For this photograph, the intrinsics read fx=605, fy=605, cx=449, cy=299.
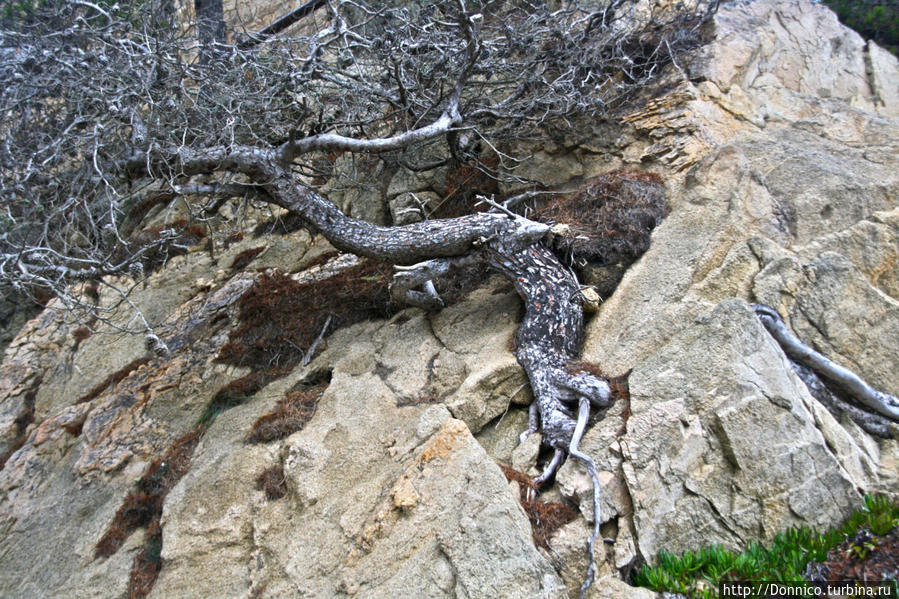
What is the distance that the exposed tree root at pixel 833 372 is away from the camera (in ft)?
16.3

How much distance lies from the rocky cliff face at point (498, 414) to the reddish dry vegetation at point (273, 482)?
0.03m

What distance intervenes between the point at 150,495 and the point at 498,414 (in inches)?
146

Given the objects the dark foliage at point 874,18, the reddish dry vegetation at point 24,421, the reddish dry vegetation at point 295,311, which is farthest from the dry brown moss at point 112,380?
the dark foliage at point 874,18

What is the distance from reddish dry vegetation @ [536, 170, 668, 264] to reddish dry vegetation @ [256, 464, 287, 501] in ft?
12.1

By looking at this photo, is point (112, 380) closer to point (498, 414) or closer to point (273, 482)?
point (273, 482)

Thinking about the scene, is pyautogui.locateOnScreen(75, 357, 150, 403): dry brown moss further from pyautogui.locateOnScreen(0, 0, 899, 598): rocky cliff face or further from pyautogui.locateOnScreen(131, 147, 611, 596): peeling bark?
pyautogui.locateOnScreen(131, 147, 611, 596): peeling bark

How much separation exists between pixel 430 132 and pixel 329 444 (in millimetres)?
3562

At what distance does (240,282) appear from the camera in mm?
8422

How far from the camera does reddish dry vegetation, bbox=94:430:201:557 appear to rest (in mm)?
5902

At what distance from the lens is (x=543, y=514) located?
180 inches

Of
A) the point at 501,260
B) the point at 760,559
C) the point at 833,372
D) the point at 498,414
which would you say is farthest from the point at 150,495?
the point at 833,372

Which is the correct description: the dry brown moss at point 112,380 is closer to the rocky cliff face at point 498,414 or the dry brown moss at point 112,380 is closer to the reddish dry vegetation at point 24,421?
the rocky cliff face at point 498,414

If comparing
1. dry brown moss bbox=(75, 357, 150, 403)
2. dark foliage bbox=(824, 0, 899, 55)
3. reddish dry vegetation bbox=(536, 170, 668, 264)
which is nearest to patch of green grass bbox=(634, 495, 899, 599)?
reddish dry vegetation bbox=(536, 170, 668, 264)

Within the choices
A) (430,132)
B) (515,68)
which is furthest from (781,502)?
(515,68)
